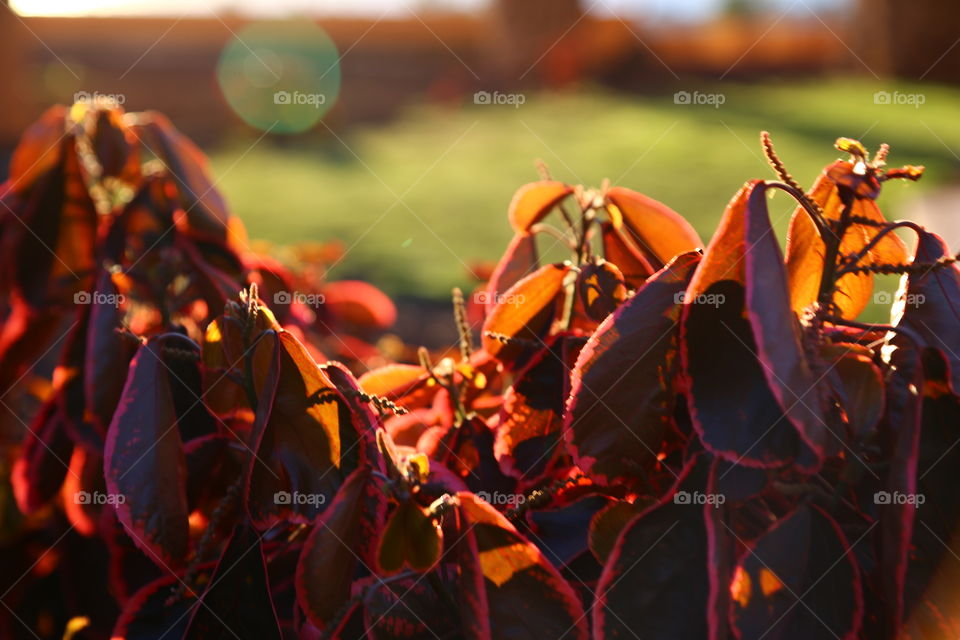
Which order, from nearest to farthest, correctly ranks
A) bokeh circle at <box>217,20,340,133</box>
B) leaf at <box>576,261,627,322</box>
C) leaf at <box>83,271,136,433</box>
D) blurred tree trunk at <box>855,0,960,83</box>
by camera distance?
leaf at <box>576,261,627,322</box>, leaf at <box>83,271,136,433</box>, bokeh circle at <box>217,20,340,133</box>, blurred tree trunk at <box>855,0,960,83</box>

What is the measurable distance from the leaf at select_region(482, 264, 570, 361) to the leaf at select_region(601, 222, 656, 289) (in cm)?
13

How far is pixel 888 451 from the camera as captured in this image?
0.87 m

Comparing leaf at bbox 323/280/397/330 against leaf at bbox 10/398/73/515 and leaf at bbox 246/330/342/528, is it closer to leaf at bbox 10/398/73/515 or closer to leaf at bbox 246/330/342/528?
leaf at bbox 10/398/73/515

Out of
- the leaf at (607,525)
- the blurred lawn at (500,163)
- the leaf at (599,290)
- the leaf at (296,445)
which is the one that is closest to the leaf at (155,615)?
the leaf at (296,445)

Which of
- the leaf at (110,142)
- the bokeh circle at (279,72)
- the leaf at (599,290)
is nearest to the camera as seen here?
the leaf at (599,290)

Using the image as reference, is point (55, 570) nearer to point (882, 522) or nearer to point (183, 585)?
point (183, 585)

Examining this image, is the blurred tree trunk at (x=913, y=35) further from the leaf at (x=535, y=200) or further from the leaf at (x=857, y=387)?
the leaf at (x=857, y=387)

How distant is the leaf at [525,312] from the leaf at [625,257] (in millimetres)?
127

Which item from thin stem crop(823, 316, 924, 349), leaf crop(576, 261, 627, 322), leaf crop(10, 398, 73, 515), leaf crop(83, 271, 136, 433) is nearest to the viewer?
thin stem crop(823, 316, 924, 349)

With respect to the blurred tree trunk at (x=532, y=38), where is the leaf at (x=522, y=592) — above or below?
below

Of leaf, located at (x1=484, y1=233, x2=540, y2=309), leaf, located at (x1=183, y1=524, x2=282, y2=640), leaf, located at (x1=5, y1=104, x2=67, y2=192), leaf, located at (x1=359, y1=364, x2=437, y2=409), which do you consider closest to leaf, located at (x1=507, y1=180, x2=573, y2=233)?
leaf, located at (x1=484, y1=233, x2=540, y2=309)

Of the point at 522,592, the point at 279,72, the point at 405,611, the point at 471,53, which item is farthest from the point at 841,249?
the point at 471,53

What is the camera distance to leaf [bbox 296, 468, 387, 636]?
0.85 meters

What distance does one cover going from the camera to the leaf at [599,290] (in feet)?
3.47
